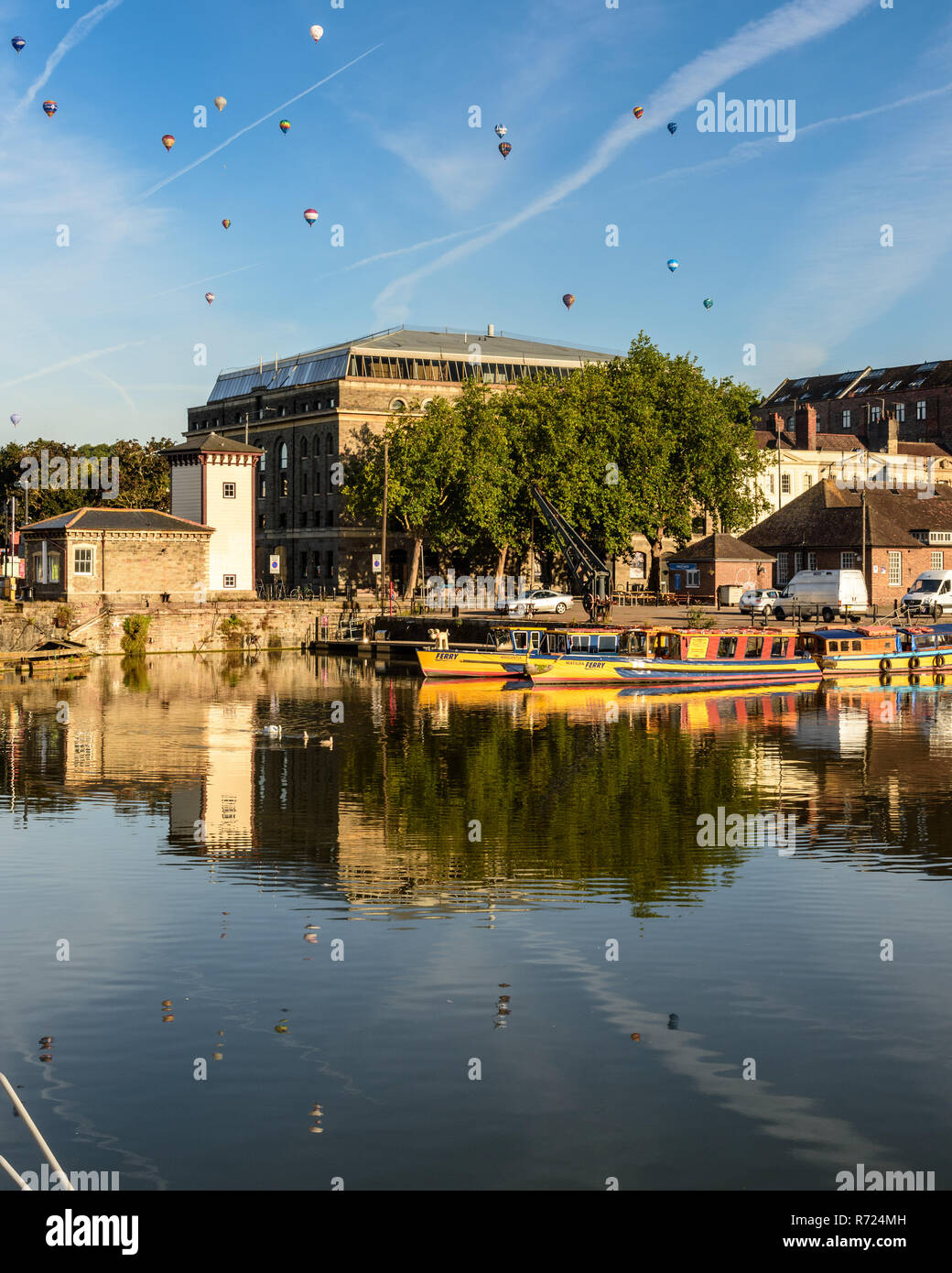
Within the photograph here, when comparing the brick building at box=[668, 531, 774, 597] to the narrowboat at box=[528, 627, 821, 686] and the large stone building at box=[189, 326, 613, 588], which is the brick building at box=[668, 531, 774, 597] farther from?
the narrowboat at box=[528, 627, 821, 686]

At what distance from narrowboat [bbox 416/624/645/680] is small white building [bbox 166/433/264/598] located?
26.9 m

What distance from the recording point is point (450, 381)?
128 m

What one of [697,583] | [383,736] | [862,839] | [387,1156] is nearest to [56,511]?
[697,583]

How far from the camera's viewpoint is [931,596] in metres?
96.4

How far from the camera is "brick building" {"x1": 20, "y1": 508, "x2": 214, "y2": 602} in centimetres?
8762

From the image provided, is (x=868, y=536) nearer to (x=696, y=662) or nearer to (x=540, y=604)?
(x=540, y=604)

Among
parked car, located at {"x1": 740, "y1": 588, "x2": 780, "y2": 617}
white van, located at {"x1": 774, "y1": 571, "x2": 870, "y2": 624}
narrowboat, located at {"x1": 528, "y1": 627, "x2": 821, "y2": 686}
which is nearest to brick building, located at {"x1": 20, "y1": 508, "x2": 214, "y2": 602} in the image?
narrowboat, located at {"x1": 528, "y1": 627, "x2": 821, "y2": 686}

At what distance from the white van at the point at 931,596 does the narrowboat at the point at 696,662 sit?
81.0 feet

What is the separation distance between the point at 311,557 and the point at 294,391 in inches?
597

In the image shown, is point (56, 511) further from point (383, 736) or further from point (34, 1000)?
point (34, 1000)

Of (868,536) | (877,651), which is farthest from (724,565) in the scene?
(877,651)

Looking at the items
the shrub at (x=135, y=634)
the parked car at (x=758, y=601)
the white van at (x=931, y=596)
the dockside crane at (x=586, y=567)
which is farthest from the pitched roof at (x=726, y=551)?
the shrub at (x=135, y=634)
